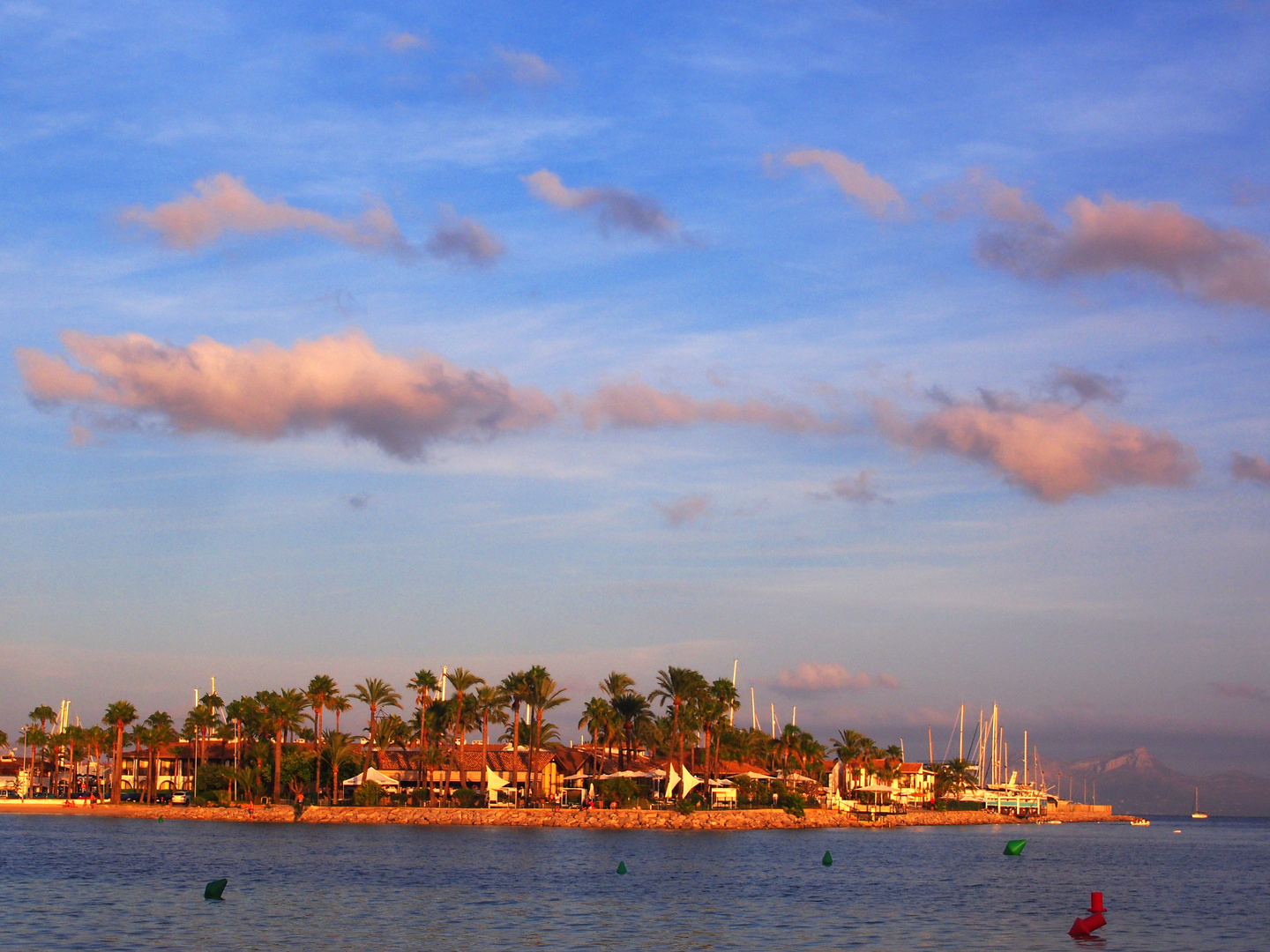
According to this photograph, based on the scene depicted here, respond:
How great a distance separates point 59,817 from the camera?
11162 cm

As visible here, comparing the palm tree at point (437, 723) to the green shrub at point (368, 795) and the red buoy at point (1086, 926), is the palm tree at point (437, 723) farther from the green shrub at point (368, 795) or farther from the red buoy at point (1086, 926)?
the red buoy at point (1086, 926)

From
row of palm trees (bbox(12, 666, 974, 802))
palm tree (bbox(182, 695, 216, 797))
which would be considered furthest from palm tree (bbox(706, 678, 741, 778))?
palm tree (bbox(182, 695, 216, 797))

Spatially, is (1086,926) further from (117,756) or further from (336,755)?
(117,756)

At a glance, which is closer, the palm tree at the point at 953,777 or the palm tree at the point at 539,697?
the palm tree at the point at 539,697

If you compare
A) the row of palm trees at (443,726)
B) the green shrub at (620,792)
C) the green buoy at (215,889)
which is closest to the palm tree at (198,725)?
the row of palm trees at (443,726)

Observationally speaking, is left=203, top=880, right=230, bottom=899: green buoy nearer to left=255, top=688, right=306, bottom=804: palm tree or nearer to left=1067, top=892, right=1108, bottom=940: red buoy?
left=1067, top=892, right=1108, bottom=940: red buoy

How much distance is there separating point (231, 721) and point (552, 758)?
31499 mm

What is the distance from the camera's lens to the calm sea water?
39.7 metres

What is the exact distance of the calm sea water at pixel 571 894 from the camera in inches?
1564

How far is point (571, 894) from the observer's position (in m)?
52.4

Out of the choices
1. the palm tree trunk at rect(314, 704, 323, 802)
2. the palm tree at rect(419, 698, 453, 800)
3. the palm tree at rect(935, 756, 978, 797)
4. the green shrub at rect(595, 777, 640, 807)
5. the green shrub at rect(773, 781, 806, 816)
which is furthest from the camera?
the palm tree at rect(935, 756, 978, 797)

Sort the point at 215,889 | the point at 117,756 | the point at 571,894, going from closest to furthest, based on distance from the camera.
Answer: the point at 215,889, the point at 571,894, the point at 117,756

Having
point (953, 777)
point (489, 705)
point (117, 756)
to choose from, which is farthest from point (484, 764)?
point (953, 777)

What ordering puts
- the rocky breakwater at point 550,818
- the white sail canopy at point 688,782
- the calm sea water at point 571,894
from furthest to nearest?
the white sail canopy at point 688,782, the rocky breakwater at point 550,818, the calm sea water at point 571,894
